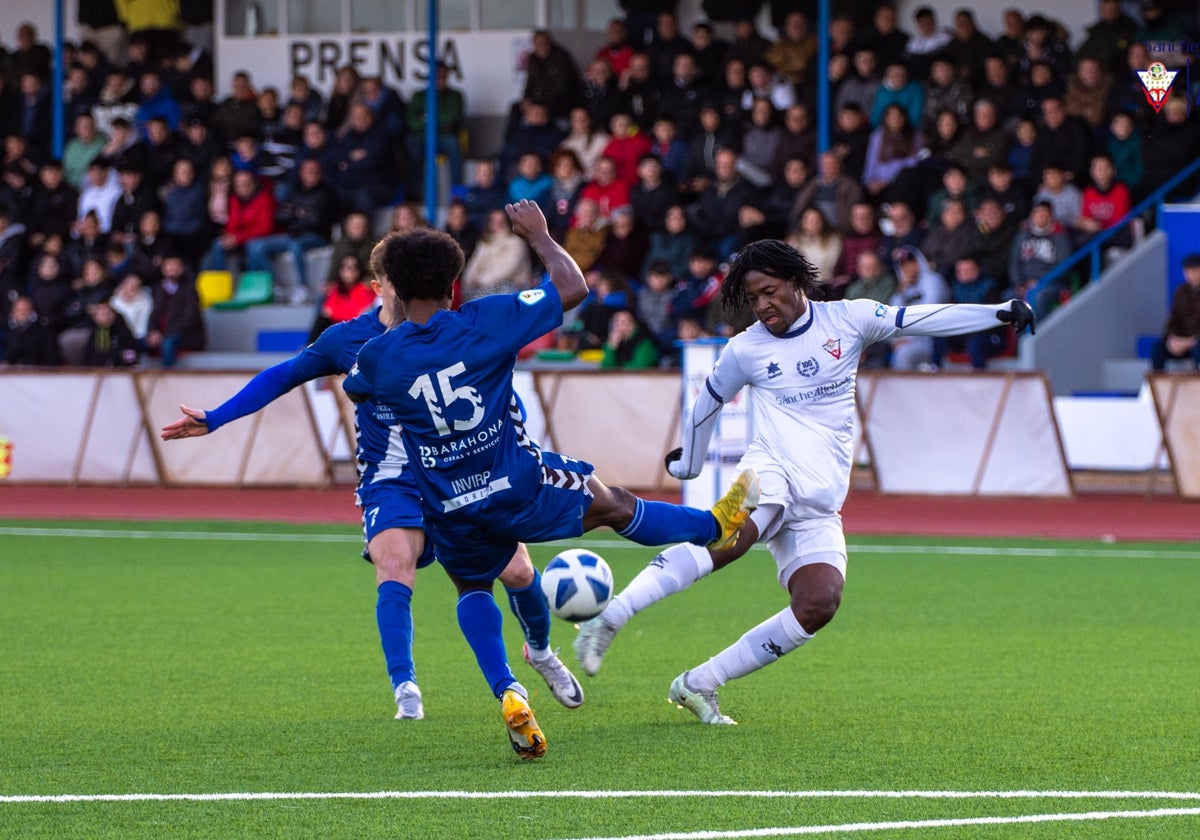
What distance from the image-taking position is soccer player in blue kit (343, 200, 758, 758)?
20.6 feet

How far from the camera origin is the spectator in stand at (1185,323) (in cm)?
1734

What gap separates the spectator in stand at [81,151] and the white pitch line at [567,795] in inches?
794

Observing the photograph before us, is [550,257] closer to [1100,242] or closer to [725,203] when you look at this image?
[1100,242]

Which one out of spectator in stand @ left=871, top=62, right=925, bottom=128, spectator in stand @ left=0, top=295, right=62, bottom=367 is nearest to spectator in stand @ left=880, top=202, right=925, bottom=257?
spectator in stand @ left=871, top=62, right=925, bottom=128

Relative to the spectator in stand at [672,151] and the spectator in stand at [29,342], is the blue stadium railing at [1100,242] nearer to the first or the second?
the spectator in stand at [672,151]

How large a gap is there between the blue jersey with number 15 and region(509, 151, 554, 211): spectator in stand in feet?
49.8

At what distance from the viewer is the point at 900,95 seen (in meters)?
20.2

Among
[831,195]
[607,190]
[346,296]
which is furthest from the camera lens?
[607,190]

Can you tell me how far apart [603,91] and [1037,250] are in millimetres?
6399

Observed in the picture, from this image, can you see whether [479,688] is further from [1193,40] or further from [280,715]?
[1193,40]

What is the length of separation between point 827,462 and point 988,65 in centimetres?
1329

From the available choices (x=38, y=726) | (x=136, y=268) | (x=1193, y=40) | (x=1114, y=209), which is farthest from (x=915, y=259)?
(x=38, y=726)

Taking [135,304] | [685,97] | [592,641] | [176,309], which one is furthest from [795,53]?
[592,641]

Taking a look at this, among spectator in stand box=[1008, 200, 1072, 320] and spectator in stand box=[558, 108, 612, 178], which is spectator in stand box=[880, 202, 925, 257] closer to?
spectator in stand box=[1008, 200, 1072, 320]
